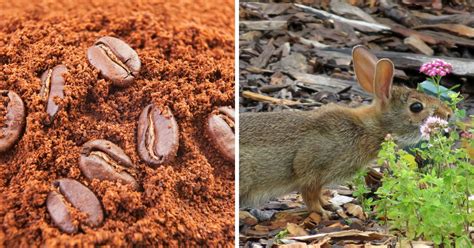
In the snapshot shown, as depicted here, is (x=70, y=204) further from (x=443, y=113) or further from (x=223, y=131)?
(x=443, y=113)

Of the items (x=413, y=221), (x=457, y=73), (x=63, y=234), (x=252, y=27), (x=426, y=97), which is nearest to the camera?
(x=63, y=234)

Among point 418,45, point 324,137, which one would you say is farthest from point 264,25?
point 324,137

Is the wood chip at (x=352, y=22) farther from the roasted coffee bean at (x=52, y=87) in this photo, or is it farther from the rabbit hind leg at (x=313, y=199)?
the roasted coffee bean at (x=52, y=87)

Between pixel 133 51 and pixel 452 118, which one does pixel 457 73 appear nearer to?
pixel 452 118

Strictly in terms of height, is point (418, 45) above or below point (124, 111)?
below

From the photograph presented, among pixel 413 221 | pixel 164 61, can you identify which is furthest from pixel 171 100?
pixel 413 221

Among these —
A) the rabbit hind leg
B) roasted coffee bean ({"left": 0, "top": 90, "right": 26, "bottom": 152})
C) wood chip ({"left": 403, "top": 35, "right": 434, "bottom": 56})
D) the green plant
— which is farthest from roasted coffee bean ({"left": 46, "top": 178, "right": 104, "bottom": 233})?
wood chip ({"left": 403, "top": 35, "right": 434, "bottom": 56})
